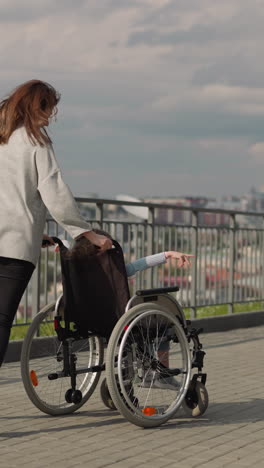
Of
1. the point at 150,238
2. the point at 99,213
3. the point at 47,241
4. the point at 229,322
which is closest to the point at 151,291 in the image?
the point at 47,241

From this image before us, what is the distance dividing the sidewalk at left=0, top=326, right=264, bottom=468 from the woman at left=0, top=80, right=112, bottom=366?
1.99 feet

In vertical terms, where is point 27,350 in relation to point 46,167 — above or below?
below

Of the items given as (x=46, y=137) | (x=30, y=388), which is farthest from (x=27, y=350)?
(x=46, y=137)

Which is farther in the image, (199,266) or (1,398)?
(199,266)

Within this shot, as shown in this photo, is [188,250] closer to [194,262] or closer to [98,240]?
[194,262]

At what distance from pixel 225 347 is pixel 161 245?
146 cm

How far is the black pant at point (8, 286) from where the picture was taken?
18.3ft

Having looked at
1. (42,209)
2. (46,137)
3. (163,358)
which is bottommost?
(163,358)

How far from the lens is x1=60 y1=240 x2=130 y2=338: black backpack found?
19.1ft

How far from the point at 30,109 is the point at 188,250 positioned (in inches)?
261

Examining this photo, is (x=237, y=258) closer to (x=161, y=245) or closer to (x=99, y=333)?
(x=161, y=245)

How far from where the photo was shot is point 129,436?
225 inches

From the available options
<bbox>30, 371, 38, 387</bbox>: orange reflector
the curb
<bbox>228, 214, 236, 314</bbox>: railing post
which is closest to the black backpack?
<bbox>30, 371, 38, 387</bbox>: orange reflector

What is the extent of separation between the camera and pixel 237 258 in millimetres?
13258
